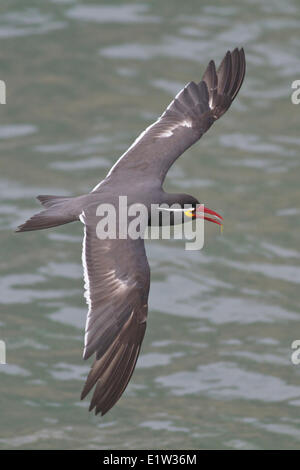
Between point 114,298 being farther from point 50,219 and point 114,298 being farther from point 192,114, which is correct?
point 192,114

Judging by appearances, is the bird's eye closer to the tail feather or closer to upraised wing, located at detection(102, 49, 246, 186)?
upraised wing, located at detection(102, 49, 246, 186)

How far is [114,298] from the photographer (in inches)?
432

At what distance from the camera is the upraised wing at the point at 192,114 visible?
41.1 feet

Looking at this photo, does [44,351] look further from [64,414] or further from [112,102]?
[112,102]

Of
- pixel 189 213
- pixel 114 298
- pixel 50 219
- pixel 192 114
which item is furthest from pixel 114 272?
pixel 192 114

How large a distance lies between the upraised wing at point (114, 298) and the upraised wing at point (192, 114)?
153cm

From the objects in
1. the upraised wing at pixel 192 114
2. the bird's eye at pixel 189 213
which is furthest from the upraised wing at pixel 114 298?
the upraised wing at pixel 192 114

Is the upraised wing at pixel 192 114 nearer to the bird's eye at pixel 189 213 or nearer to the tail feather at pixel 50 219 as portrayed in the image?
the bird's eye at pixel 189 213

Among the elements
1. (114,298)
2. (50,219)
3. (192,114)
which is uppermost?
(192,114)

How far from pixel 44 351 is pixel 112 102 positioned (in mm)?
4911

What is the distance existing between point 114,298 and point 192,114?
2.85 m
